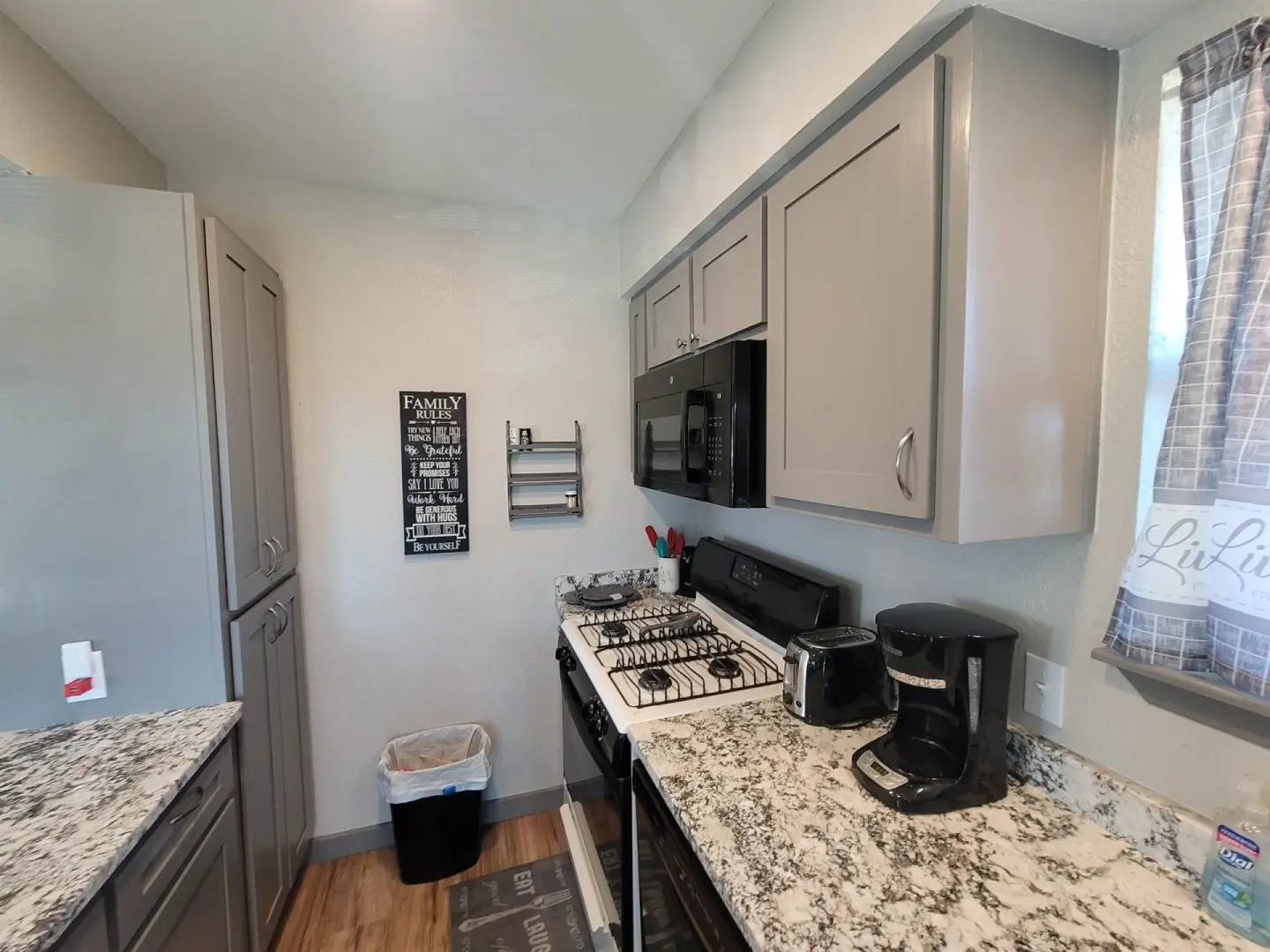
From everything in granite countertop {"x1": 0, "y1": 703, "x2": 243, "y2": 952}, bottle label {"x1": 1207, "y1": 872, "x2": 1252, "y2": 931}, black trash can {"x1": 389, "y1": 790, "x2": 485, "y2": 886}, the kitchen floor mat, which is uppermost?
bottle label {"x1": 1207, "y1": 872, "x2": 1252, "y2": 931}

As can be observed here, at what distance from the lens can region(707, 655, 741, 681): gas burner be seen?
1467 millimetres

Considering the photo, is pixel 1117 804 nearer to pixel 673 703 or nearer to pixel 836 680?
pixel 836 680

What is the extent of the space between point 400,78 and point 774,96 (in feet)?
3.19

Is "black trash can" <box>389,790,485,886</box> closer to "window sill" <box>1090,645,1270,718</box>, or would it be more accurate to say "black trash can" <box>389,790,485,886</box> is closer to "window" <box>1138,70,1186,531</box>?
"window sill" <box>1090,645,1270,718</box>

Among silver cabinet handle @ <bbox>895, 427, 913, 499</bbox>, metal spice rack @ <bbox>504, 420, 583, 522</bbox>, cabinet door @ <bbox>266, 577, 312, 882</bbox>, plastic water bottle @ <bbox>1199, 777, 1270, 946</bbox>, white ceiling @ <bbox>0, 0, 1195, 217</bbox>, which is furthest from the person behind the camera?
metal spice rack @ <bbox>504, 420, 583, 522</bbox>

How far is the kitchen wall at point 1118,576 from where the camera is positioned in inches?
30.4

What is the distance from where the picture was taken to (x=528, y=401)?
2.22m

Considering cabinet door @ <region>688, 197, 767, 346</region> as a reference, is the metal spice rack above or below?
below

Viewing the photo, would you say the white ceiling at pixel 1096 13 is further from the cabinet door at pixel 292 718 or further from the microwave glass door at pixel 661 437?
the cabinet door at pixel 292 718

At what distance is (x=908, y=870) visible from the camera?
0.80 metres

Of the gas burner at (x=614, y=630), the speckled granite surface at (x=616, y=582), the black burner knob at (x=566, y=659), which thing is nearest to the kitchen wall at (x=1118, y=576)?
the gas burner at (x=614, y=630)

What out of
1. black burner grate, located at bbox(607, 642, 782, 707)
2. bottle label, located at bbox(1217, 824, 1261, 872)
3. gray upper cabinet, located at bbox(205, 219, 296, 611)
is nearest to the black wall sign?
gray upper cabinet, located at bbox(205, 219, 296, 611)

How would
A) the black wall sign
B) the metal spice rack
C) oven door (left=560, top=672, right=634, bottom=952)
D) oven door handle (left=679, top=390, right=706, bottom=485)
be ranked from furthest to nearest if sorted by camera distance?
the metal spice rack < the black wall sign < oven door handle (left=679, top=390, right=706, bottom=485) < oven door (left=560, top=672, right=634, bottom=952)

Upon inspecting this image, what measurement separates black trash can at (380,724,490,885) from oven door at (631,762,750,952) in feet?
3.22
